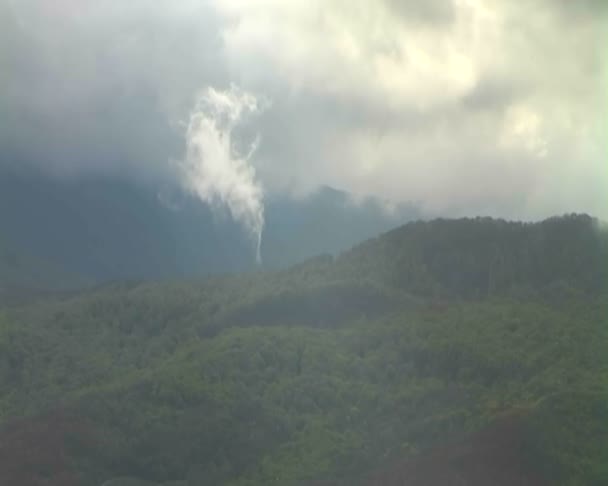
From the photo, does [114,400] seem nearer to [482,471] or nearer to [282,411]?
[282,411]

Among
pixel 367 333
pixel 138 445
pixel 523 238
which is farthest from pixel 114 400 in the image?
pixel 523 238

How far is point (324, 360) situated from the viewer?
74.8m

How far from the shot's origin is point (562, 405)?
60156mm

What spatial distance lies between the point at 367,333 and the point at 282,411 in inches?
594

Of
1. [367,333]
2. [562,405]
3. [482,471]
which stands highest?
[367,333]

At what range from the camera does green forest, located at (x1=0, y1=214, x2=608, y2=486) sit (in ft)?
196

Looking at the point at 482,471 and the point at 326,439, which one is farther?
the point at 326,439

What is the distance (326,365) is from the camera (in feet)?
243

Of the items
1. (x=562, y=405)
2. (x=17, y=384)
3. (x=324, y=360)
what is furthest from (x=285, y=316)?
(x=562, y=405)

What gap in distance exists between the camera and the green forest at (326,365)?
59781 mm

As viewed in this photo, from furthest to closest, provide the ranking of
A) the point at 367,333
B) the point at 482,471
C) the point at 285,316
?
1. the point at 285,316
2. the point at 367,333
3. the point at 482,471

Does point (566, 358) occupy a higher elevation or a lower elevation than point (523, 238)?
lower

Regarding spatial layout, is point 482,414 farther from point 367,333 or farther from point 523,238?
point 523,238

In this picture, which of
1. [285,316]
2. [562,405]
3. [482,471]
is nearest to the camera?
[482,471]
